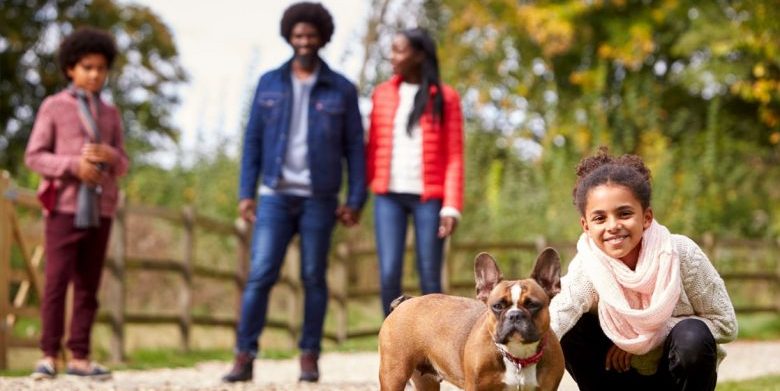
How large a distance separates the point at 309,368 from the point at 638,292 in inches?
109

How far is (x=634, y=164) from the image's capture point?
430cm

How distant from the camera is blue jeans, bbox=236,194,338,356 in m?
6.30

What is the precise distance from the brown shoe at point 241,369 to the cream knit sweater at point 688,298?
244 centimetres

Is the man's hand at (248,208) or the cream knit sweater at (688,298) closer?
the cream knit sweater at (688,298)

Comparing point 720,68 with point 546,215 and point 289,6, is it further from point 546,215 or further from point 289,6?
point 289,6

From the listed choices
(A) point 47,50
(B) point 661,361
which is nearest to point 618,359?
(B) point 661,361

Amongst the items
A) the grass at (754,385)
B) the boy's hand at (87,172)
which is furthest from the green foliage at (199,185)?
the grass at (754,385)

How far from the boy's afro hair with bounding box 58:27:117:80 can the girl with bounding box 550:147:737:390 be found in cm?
357

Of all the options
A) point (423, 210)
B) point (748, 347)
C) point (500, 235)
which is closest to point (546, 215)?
point (500, 235)

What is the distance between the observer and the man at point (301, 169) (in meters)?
6.32

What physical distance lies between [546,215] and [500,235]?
0.65m

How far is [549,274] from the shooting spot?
151 inches

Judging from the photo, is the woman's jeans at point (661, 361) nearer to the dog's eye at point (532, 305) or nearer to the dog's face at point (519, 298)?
the dog's face at point (519, 298)

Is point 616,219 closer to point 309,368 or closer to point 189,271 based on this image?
point 309,368
